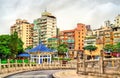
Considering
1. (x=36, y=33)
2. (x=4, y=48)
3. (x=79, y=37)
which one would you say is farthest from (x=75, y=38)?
(x=4, y=48)

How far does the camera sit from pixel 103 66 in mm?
24344

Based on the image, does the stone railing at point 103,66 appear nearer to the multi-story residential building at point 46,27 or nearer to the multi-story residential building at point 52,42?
the multi-story residential building at point 52,42

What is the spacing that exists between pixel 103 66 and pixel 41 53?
153 feet

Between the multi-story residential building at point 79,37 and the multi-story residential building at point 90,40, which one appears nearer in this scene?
the multi-story residential building at point 90,40

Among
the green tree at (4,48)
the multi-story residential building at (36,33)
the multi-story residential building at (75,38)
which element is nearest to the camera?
the green tree at (4,48)

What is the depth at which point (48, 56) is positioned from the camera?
71.2m

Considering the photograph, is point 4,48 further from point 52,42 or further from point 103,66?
point 52,42

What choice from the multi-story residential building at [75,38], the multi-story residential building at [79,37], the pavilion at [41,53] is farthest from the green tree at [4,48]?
the multi-story residential building at [79,37]

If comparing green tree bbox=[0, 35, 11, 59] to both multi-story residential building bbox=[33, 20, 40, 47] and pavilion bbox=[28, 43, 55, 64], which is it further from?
Answer: multi-story residential building bbox=[33, 20, 40, 47]

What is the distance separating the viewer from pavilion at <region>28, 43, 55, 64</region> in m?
70.0

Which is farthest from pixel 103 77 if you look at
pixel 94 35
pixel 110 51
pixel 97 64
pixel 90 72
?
pixel 94 35

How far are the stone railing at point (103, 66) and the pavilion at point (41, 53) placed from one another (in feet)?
128

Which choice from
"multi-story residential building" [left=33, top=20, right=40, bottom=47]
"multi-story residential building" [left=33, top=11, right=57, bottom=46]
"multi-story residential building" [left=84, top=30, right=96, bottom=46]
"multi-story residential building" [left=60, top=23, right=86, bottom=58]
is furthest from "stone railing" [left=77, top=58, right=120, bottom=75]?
"multi-story residential building" [left=33, top=20, right=40, bottom=47]

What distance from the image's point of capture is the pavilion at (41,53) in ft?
230
